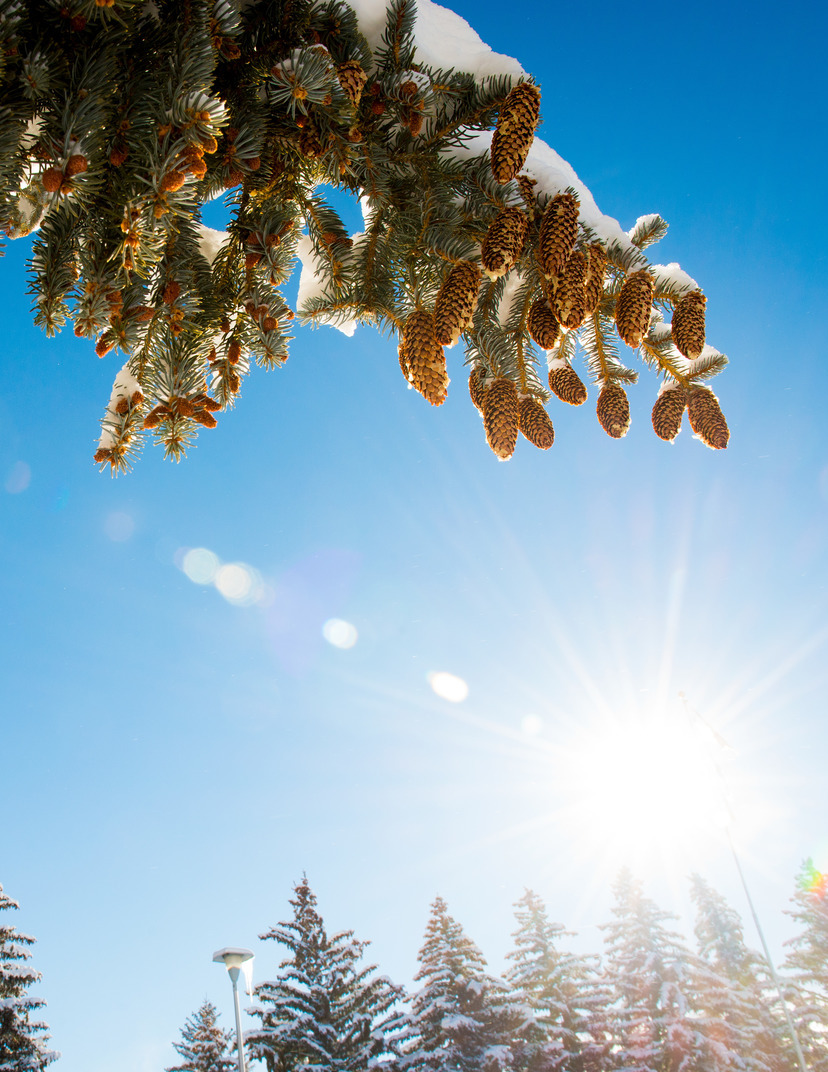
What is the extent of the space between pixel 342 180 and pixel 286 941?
19.2m

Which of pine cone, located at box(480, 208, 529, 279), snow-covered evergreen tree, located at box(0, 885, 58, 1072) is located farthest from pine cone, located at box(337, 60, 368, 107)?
snow-covered evergreen tree, located at box(0, 885, 58, 1072)

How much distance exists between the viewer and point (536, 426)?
2.16 meters

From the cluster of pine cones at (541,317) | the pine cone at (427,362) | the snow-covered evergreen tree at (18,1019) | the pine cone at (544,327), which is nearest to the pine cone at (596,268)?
the cluster of pine cones at (541,317)

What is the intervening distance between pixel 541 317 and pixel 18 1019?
725 inches

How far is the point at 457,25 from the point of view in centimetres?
204

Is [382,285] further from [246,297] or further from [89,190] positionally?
[89,190]

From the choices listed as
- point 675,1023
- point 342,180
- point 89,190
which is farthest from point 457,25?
point 675,1023

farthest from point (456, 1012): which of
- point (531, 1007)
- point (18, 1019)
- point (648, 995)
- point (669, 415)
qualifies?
point (669, 415)

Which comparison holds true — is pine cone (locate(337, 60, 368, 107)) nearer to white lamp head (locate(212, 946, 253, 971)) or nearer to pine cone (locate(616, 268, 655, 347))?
pine cone (locate(616, 268, 655, 347))

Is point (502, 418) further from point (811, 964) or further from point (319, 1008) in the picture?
point (811, 964)

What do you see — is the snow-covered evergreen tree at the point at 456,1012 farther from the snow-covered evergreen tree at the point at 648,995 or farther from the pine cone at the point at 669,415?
the pine cone at the point at 669,415

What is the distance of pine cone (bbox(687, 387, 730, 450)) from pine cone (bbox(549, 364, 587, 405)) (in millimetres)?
405

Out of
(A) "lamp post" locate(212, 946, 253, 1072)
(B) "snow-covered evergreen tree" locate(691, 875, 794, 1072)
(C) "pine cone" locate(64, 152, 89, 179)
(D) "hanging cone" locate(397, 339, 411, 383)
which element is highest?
(D) "hanging cone" locate(397, 339, 411, 383)

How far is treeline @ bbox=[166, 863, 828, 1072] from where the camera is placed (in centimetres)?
1597
